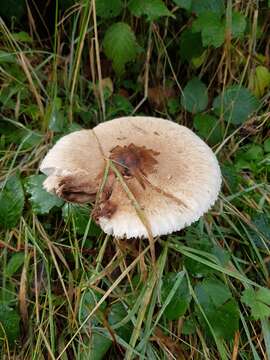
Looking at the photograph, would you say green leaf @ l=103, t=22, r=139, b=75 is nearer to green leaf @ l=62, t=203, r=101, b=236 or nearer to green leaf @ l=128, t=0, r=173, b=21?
green leaf @ l=128, t=0, r=173, b=21

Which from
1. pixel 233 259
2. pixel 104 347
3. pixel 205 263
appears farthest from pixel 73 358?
pixel 233 259

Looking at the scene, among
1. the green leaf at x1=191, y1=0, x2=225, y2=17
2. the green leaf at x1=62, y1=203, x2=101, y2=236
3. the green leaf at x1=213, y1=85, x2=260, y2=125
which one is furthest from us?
the green leaf at x1=213, y1=85, x2=260, y2=125

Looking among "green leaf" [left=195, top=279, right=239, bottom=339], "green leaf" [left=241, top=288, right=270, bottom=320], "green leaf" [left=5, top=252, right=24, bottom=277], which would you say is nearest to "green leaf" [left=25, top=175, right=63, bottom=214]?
"green leaf" [left=5, top=252, right=24, bottom=277]

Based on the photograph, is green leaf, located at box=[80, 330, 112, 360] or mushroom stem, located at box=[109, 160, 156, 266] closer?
mushroom stem, located at box=[109, 160, 156, 266]

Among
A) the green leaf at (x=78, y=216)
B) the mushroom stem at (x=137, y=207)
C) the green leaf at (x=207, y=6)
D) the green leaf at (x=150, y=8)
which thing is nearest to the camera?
the mushroom stem at (x=137, y=207)

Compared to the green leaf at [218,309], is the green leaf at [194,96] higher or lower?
higher

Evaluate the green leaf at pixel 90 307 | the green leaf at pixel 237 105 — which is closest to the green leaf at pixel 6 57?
the green leaf at pixel 237 105

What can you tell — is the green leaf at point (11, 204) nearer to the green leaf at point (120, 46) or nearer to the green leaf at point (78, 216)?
the green leaf at point (78, 216)

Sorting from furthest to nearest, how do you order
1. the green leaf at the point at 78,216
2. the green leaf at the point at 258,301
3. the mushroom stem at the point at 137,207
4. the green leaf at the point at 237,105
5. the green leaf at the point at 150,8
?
the green leaf at the point at 237,105 < the green leaf at the point at 150,8 < the green leaf at the point at 78,216 < the green leaf at the point at 258,301 < the mushroom stem at the point at 137,207

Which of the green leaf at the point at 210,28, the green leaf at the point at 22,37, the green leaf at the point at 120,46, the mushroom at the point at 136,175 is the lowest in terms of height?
the mushroom at the point at 136,175
